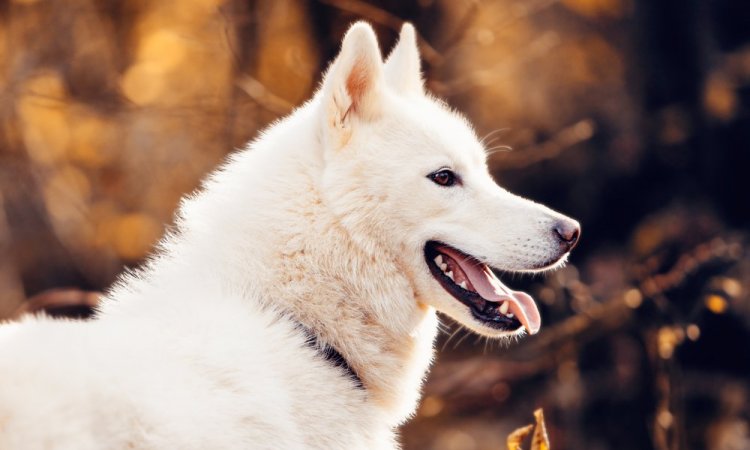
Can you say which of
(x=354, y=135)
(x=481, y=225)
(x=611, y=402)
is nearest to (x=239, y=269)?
(x=354, y=135)

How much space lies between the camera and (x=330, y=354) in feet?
9.91

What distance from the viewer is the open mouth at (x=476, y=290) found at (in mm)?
A: 3225

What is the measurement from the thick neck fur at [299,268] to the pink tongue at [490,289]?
22cm

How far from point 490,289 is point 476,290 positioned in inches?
2.9

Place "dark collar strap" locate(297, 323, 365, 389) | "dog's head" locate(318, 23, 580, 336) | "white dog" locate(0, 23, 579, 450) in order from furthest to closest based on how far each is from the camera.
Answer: "dog's head" locate(318, 23, 580, 336), "dark collar strap" locate(297, 323, 365, 389), "white dog" locate(0, 23, 579, 450)

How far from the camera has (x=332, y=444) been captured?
2801mm

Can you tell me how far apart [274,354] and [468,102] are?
27.6 ft

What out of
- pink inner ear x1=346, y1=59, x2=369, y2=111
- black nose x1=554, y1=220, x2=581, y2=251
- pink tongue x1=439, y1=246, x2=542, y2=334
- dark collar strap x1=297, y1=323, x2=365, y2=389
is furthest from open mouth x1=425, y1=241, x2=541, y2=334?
pink inner ear x1=346, y1=59, x2=369, y2=111

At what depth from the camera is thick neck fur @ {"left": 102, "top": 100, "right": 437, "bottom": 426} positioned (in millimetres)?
3033

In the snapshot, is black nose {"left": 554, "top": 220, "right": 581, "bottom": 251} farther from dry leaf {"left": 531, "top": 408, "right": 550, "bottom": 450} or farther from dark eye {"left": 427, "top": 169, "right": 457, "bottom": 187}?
dry leaf {"left": 531, "top": 408, "right": 550, "bottom": 450}

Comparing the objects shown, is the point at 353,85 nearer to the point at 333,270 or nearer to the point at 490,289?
the point at 333,270

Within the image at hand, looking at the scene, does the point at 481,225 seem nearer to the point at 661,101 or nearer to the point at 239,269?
the point at 239,269

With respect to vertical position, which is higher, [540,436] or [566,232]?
[566,232]

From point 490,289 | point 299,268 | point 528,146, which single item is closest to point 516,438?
point 490,289
